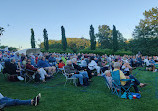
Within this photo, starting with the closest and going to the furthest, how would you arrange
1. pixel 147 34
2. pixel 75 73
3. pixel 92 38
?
1. pixel 75 73
2. pixel 147 34
3. pixel 92 38

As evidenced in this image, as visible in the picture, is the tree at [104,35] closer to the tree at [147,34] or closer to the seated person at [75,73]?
the tree at [147,34]

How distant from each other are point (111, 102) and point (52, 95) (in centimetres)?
198

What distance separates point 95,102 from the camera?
4.03 meters

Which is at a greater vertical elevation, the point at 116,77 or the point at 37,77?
the point at 116,77

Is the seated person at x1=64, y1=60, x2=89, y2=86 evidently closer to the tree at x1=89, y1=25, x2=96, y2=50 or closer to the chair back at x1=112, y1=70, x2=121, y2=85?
the chair back at x1=112, y1=70, x2=121, y2=85

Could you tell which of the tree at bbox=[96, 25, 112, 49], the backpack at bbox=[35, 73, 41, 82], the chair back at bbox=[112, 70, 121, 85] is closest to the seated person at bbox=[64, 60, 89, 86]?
the backpack at bbox=[35, 73, 41, 82]

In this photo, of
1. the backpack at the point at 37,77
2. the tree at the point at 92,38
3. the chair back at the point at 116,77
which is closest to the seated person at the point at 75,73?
the backpack at the point at 37,77

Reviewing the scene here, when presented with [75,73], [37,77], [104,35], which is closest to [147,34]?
[104,35]

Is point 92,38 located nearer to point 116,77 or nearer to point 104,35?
point 104,35

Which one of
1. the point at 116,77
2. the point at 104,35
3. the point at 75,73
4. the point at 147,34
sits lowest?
the point at 75,73

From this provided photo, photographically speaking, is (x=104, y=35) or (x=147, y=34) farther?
(x=104, y=35)

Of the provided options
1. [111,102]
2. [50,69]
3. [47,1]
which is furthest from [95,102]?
[47,1]

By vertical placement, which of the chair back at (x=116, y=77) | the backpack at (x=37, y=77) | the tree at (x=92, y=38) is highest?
the tree at (x=92, y=38)

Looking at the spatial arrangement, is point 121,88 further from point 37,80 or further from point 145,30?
point 145,30
